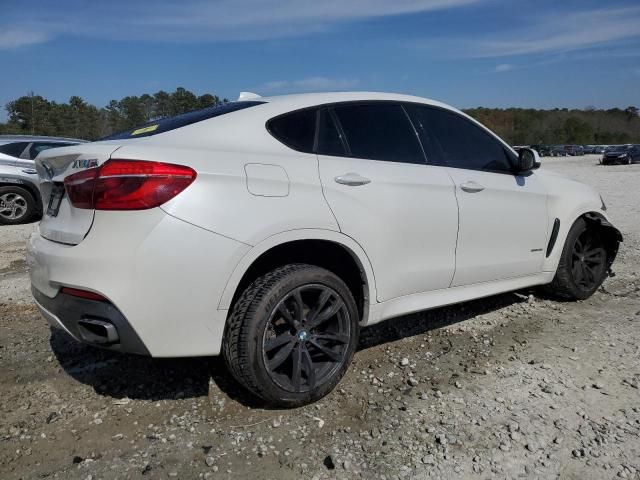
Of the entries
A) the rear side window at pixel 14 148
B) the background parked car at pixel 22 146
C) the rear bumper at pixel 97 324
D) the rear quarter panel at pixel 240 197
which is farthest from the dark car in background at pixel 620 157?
the rear bumper at pixel 97 324

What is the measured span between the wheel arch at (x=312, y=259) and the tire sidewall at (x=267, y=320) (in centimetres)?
15

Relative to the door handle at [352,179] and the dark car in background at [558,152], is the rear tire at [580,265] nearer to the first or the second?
the door handle at [352,179]

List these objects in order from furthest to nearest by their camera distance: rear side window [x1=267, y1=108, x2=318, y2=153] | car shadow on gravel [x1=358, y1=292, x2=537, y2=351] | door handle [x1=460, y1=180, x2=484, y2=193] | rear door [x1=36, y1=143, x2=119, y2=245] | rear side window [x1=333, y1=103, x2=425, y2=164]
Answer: car shadow on gravel [x1=358, y1=292, x2=537, y2=351] < door handle [x1=460, y1=180, x2=484, y2=193] < rear side window [x1=333, y1=103, x2=425, y2=164] < rear side window [x1=267, y1=108, x2=318, y2=153] < rear door [x1=36, y1=143, x2=119, y2=245]

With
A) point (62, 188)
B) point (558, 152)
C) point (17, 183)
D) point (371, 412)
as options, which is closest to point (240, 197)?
point (62, 188)

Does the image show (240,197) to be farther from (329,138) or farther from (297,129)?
(329,138)

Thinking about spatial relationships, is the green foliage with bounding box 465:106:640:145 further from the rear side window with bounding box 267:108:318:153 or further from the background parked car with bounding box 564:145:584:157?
the rear side window with bounding box 267:108:318:153

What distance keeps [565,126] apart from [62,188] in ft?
413

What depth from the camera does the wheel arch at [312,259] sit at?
259 cm

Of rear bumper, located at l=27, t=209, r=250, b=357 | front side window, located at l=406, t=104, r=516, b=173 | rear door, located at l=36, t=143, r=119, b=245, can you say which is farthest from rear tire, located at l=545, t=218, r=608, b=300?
rear door, located at l=36, t=143, r=119, b=245

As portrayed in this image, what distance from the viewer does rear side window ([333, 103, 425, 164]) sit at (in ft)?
10.5

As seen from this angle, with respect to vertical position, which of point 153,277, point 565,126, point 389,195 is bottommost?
point 565,126

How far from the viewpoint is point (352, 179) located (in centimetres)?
299

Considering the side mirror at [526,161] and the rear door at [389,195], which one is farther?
the side mirror at [526,161]

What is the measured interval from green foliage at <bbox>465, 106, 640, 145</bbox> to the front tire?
364ft
